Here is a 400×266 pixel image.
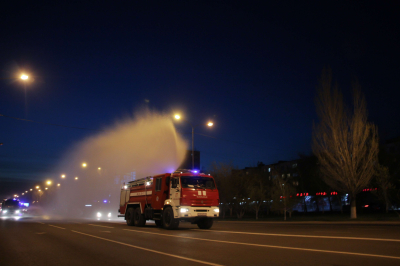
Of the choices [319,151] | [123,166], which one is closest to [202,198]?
[319,151]

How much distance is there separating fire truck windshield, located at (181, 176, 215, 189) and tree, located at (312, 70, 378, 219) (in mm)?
17182

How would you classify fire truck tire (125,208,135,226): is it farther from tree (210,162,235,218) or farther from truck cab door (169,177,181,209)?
tree (210,162,235,218)

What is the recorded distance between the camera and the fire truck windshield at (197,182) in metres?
17.4

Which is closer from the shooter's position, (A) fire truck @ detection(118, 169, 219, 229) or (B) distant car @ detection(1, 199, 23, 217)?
(A) fire truck @ detection(118, 169, 219, 229)

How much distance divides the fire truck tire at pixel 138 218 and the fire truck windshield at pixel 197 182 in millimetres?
4771

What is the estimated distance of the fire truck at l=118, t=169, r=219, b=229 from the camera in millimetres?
16891

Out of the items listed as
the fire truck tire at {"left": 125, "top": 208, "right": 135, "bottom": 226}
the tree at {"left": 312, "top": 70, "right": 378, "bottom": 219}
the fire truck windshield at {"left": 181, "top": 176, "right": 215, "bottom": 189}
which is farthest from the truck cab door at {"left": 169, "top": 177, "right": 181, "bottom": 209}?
the tree at {"left": 312, "top": 70, "right": 378, "bottom": 219}

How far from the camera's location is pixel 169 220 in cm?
1745

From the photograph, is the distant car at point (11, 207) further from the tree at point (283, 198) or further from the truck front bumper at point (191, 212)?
the truck front bumper at point (191, 212)

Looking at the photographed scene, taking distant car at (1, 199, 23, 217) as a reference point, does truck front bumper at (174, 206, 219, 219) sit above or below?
above

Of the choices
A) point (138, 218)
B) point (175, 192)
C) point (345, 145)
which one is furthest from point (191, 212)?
point (345, 145)

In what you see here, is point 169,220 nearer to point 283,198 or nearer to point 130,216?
point 130,216

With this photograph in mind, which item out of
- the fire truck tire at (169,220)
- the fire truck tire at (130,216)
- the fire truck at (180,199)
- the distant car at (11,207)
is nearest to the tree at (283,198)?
the fire truck tire at (130,216)

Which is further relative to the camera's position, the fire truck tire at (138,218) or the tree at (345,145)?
the tree at (345,145)
